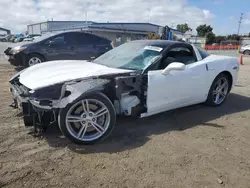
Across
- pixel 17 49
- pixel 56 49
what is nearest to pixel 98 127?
pixel 56 49

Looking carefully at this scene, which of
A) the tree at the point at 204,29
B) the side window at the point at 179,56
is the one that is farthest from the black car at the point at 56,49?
the tree at the point at 204,29

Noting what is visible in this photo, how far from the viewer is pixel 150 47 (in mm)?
4281

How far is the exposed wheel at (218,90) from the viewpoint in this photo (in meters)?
4.93

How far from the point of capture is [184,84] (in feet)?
13.8

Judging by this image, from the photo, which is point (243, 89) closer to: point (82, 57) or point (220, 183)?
point (220, 183)

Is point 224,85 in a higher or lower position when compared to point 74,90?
lower

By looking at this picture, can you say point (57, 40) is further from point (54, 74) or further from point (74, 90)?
point (74, 90)

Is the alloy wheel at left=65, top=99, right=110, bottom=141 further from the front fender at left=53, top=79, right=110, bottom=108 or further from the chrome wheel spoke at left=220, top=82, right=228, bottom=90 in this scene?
the chrome wheel spoke at left=220, top=82, right=228, bottom=90

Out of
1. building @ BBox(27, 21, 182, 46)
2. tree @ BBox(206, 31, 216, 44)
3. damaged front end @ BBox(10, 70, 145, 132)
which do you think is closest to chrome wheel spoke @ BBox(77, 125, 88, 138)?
damaged front end @ BBox(10, 70, 145, 132)

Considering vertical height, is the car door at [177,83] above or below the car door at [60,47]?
below

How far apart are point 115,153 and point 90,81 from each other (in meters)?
0.99

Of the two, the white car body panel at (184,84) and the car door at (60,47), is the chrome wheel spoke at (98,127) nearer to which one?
the white car body panel at (184,84)

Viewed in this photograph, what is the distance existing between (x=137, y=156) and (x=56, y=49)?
687 centimetres

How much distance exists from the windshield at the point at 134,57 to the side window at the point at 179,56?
186mm
